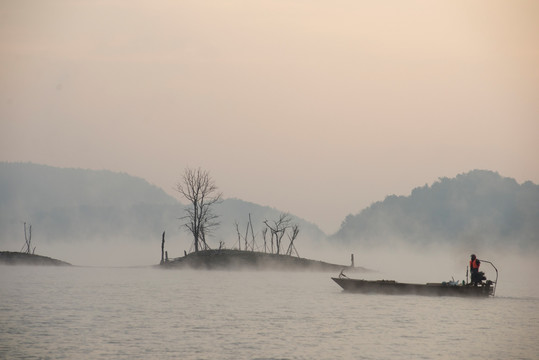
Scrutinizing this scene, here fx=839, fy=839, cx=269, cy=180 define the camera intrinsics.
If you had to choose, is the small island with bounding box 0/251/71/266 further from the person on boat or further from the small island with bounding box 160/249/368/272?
the person on boat

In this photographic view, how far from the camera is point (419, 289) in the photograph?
70125 mm

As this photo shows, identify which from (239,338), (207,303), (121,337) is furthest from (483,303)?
(121,337)

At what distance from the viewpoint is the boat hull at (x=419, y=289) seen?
68.9 metres

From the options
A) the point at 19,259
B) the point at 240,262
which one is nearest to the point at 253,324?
the point at 240,262

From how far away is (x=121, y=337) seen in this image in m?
46.7

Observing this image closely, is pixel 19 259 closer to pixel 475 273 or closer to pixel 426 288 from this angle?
pixel 426 288

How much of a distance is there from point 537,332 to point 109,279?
63.6 metres

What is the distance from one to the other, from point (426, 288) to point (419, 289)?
651mm

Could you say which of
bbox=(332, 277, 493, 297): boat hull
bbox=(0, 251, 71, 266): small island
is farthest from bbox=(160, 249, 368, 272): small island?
bbox=(332, 277, 493, 297): boat hull

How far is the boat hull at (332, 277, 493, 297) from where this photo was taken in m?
68.9

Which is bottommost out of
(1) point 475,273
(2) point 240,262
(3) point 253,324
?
(3) point 253,324

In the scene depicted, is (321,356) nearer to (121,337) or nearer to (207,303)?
(121,337)

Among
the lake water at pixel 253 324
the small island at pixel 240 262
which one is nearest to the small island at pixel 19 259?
the small island at pixel 240 262

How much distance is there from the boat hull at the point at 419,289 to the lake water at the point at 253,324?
85 centimetres
